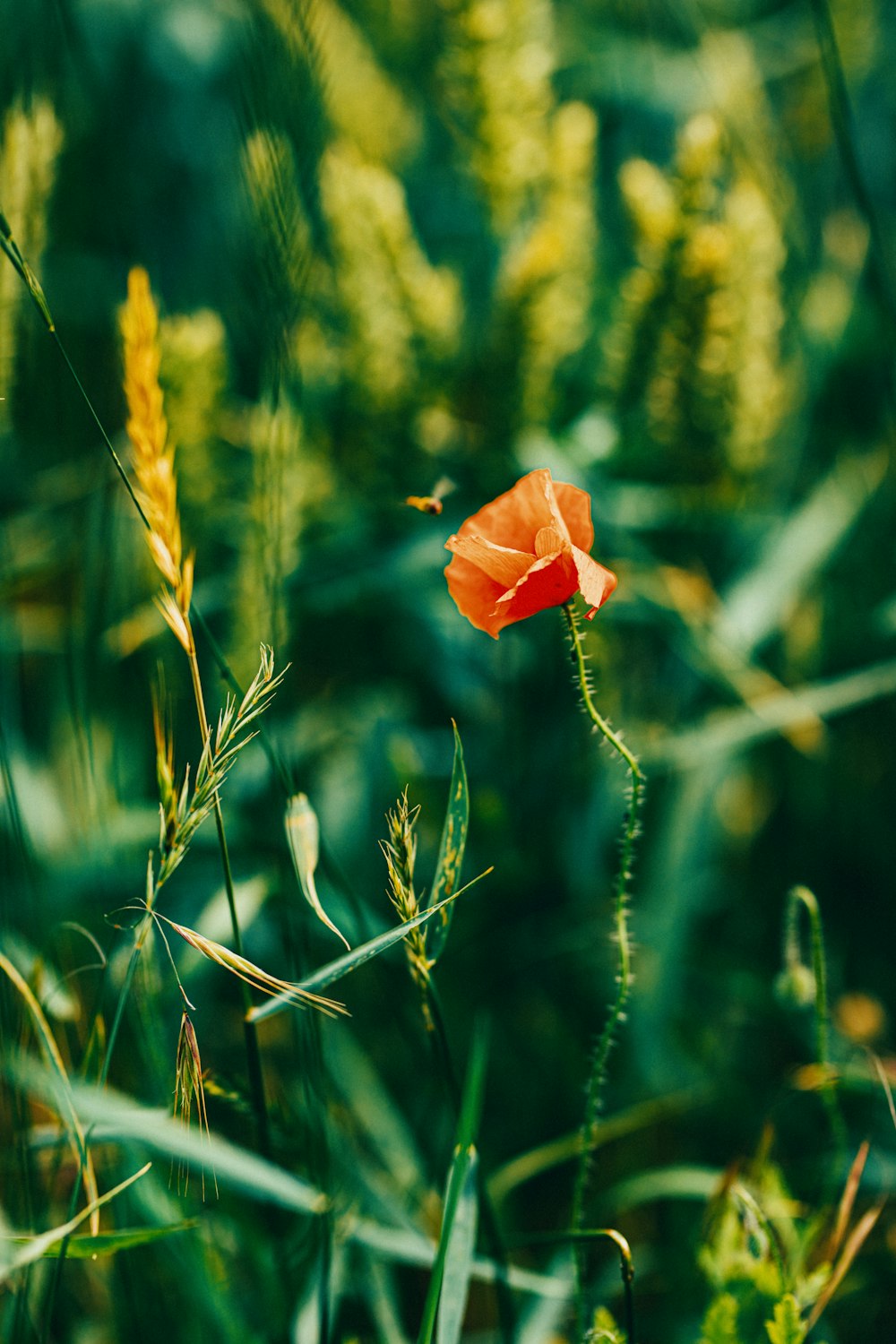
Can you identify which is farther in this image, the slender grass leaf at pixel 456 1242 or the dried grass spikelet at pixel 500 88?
the dried grass spikelet at pixel 500 88

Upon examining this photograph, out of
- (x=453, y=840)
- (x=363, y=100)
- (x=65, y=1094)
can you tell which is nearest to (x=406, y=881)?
(x=453, y=840)

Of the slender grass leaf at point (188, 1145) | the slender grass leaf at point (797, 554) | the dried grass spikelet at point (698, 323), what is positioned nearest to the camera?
the slender grass leaf at point (188, 1145)

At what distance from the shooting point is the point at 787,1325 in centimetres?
32

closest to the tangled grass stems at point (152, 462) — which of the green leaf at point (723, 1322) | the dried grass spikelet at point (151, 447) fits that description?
the dried grass spikelet at point (151, 447)

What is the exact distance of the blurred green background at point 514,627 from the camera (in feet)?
1.66

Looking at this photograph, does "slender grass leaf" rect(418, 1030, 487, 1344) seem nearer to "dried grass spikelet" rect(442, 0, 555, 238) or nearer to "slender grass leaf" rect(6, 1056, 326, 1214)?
"slender grass leaf" rect(6, 1056, 326, 1214)

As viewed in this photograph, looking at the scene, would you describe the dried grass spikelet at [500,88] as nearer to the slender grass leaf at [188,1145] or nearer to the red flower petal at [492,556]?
the red flower petal at [492,556]

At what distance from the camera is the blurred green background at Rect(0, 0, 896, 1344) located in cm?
51

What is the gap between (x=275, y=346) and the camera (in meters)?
0.33

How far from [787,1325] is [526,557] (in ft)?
0.93

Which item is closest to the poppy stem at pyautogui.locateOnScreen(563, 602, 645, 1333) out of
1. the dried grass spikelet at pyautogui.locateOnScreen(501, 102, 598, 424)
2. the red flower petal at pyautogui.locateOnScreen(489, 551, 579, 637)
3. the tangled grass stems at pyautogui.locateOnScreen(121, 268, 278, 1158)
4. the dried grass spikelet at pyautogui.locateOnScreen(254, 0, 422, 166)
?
the red flower petal at pyautogui.locateOnScreen(489, 551, 579, 637)

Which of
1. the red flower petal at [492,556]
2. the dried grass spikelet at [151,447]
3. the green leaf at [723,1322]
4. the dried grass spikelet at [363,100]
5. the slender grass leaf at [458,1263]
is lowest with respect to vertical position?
the green leaf at [723,1322]

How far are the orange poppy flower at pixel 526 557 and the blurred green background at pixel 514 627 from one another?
0.40 ft

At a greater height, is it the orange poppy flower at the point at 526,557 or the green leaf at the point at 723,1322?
the orange poppy flower at the point at 526,557
